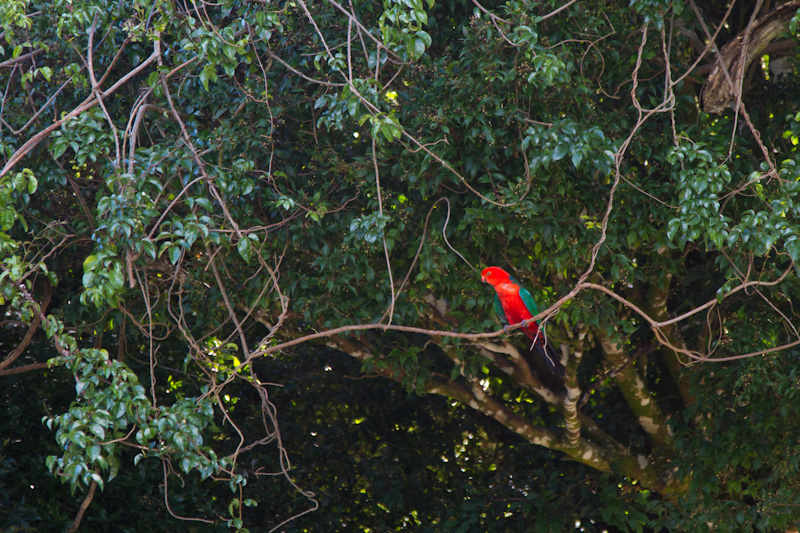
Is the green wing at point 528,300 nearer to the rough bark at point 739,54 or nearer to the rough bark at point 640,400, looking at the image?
the rough bark at point 640,400

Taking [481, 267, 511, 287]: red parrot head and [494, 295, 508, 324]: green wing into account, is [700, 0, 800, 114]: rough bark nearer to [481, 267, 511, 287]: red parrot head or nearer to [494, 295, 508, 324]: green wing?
[481, 267, 511, 287]: red parrot head

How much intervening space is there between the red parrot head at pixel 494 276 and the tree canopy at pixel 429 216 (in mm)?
67

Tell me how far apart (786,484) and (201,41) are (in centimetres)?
387

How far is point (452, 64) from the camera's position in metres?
3.69

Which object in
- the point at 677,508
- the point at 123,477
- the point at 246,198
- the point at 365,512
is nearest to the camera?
the point at 246,198

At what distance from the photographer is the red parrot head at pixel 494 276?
13.2 feet

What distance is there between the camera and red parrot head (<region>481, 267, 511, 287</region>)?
4.03 metres

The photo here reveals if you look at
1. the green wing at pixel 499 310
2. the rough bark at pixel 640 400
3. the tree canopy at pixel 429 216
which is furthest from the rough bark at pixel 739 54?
the rough bark at pixel 640 400

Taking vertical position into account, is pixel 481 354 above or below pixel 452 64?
below

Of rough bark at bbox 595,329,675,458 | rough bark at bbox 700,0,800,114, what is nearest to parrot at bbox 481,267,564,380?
rough bark at bbox 595,329,675,458

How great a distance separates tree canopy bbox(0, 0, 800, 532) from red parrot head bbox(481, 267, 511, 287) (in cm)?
7

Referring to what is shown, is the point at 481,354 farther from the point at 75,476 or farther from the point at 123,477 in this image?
the point at 123,477

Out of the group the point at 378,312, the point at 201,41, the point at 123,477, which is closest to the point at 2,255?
the point at 201,41

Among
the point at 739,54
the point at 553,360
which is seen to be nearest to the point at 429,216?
the point at 553,360
